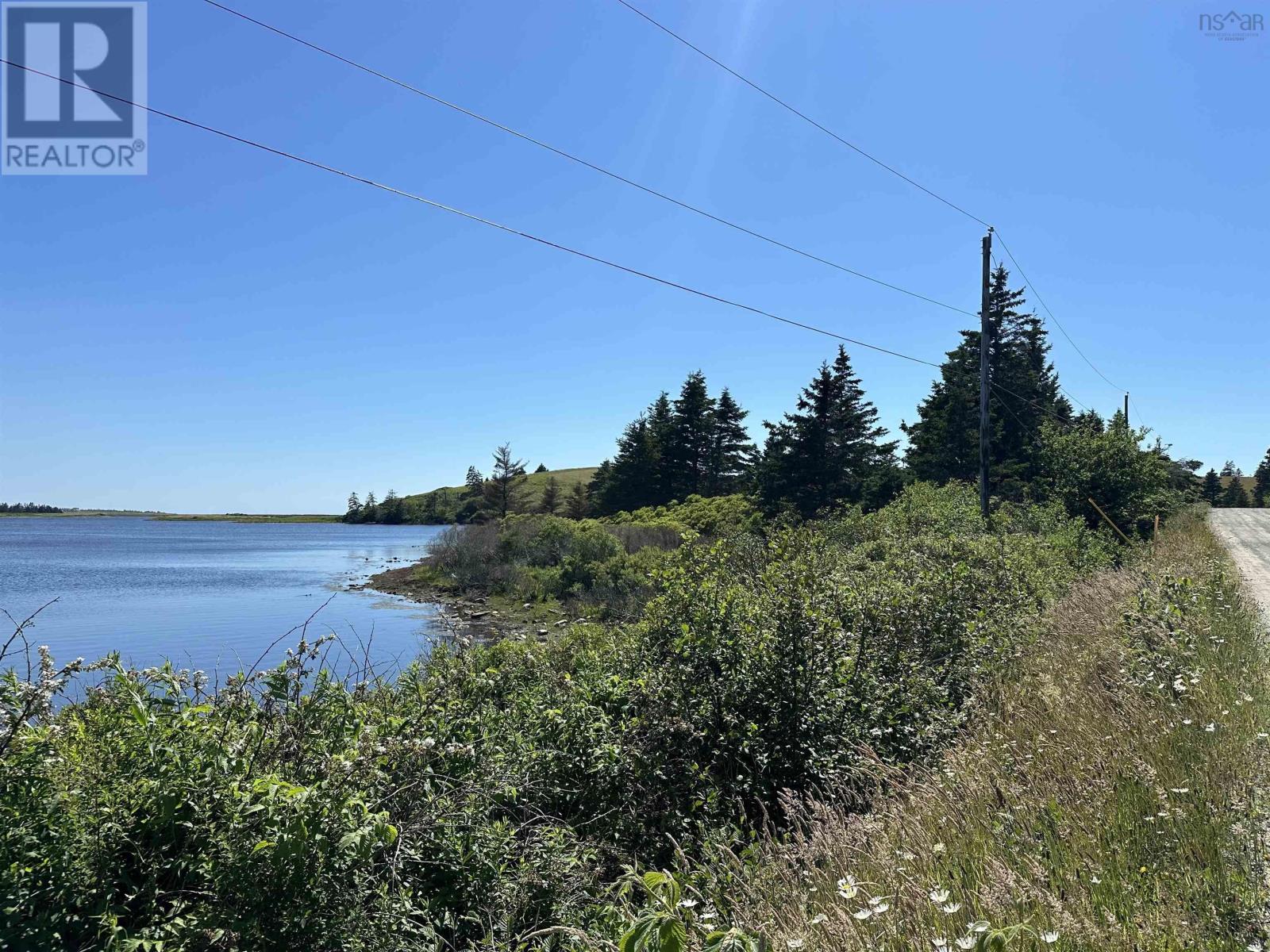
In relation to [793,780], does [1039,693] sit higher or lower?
higher

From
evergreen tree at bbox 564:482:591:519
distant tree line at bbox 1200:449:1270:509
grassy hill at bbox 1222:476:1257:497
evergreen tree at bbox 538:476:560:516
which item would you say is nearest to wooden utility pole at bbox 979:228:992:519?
evergreen tree at bbox 564:482:591:519

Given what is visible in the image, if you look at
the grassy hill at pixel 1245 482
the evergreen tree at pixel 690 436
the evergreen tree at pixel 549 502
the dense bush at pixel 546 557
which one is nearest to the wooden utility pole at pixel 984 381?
the dense bush at pixel 546 557

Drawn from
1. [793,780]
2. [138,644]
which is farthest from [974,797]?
[138,644]

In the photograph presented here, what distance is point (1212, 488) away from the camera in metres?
77.4

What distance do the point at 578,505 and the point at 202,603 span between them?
35.9m

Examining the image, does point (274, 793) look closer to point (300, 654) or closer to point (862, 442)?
point (300, 654)

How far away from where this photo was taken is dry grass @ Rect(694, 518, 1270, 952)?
2635 mm

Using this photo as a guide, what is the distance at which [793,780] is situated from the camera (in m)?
6.14

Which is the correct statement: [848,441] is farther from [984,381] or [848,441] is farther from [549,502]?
[549,502]

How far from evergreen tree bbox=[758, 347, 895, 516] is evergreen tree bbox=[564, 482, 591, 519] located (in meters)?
20.5

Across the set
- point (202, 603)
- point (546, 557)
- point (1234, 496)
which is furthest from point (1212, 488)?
point (202, 603)

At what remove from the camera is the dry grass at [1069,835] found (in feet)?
8.64

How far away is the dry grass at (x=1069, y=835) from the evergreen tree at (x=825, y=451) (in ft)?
123

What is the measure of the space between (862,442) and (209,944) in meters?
45.0
